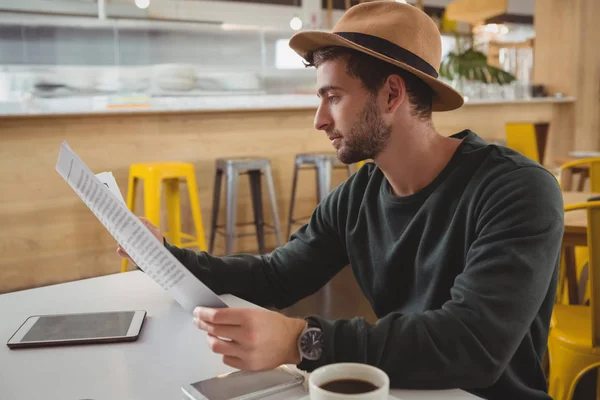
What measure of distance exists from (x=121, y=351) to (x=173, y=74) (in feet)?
14.1

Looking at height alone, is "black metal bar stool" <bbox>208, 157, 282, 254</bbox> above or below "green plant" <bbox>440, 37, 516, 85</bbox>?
below

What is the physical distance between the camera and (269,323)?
872mm

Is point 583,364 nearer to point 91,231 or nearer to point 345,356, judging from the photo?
point 345,356

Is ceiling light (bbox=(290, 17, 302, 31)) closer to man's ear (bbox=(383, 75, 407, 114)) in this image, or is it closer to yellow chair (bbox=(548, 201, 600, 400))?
yellow chair (bbox=(548, 201, 600, 400))

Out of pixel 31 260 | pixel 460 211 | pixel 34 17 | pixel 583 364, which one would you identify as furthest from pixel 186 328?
pixel 34 17

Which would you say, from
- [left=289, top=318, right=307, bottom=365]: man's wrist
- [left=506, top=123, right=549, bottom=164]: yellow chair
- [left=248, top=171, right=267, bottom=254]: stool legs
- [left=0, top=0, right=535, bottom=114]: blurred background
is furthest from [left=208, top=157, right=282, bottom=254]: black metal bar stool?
[left=289, top=318, right=307, bottom=365]: man's wrist

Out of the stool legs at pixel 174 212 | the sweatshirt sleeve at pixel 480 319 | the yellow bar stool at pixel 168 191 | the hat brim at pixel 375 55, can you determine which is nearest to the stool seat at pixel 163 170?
the yellow bar stool at pixel 168 191

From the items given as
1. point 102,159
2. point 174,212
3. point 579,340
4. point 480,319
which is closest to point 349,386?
point 480,319

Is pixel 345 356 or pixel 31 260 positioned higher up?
pixel 345 356

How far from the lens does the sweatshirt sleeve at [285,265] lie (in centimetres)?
139

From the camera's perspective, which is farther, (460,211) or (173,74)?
(173,74)

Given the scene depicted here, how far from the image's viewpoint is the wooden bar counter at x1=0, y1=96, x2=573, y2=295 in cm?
373

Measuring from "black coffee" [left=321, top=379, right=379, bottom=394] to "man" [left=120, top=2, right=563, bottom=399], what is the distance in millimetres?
183

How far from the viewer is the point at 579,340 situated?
1.81m
